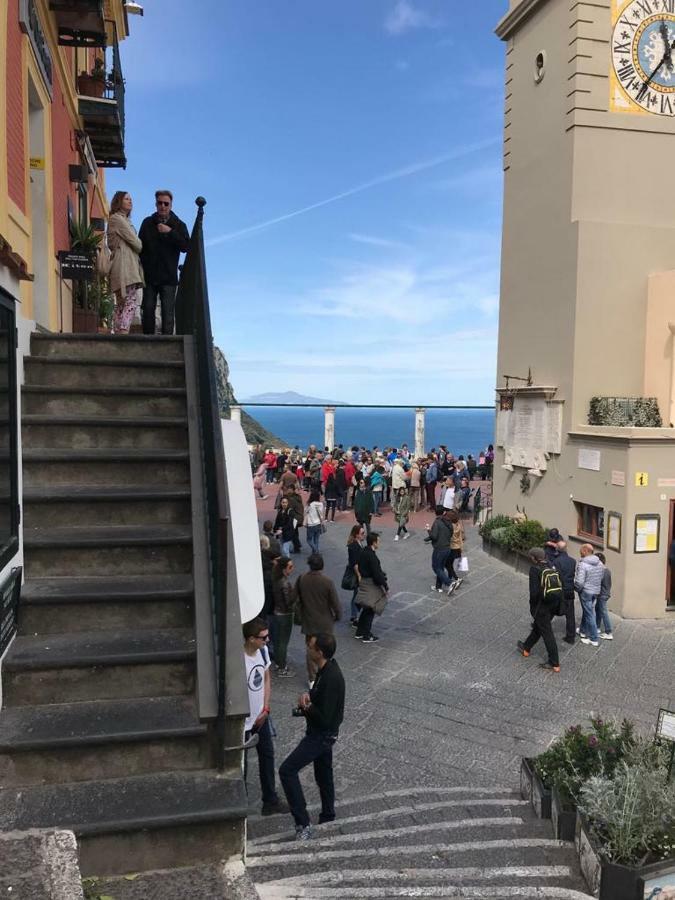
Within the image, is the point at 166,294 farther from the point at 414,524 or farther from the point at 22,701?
the point at 414,524

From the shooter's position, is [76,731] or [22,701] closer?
[76,731]

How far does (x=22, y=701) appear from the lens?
3.88m

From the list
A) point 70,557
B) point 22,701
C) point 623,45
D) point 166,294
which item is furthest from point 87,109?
point 623,45

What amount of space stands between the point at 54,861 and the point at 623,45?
16.6m

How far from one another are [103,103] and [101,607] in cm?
818

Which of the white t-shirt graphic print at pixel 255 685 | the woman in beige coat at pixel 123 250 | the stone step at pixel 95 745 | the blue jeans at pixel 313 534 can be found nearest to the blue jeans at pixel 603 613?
the blue jeans at pixel 313 534

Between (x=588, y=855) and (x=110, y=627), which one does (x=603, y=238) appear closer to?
(x=588, y=855)

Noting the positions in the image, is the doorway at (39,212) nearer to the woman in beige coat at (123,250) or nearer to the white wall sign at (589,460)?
the woman in beige coat at (123,250)

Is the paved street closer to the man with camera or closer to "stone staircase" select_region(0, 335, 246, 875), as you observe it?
the man with camera

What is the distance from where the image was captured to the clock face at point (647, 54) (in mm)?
→ 14125

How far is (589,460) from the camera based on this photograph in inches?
535

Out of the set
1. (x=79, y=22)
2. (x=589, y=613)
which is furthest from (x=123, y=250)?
(x=589, y=613)

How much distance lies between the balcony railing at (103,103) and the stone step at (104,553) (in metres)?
7.45

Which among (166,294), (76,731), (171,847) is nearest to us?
(171,847)
